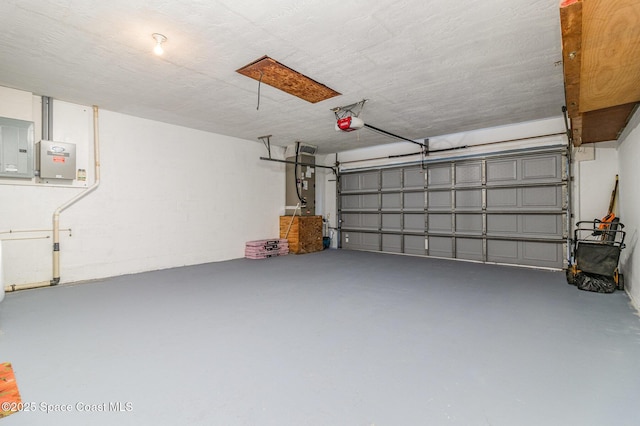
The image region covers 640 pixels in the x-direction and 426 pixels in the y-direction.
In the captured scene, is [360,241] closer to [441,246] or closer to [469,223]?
[441,246]

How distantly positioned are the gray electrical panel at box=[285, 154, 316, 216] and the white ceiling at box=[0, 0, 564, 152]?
293 centimetres

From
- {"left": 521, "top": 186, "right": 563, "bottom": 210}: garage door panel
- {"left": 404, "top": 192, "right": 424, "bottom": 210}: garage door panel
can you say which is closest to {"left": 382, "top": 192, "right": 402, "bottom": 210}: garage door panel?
{"left": 404, "top": 192, "right": 424, "bottom": 210}: garage door panel

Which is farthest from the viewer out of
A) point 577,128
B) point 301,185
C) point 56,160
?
point 301,185

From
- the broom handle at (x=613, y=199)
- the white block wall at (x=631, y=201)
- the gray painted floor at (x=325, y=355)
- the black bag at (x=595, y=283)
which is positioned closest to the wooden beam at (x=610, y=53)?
the white block wall at (x=631, y=201)

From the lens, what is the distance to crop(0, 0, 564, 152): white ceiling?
2.49 meters

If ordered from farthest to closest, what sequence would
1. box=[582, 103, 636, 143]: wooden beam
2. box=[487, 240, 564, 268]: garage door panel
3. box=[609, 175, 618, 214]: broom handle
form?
box=[487, 240, 564, 268]: garage door panel < box=[609, 175, 618, 214]: broom handle < box=[582, 103, 636, 143]: wooden beam

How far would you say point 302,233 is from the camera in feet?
25.7

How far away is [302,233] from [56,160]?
511 centimetres

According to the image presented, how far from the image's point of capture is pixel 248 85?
4.00 meters

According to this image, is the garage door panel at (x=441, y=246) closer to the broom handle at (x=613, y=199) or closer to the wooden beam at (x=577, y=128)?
the broom handle at (x=613, y=199)

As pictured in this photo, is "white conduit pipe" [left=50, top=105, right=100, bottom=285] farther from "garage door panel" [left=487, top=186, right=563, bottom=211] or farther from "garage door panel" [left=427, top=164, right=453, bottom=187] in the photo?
"garage door panel" [left=487, top=186, right=563, bottom=211]

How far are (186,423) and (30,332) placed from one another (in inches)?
92.2

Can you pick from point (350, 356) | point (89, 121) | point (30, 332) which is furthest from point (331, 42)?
point (89, 121)

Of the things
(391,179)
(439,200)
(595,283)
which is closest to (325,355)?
(595,283)
